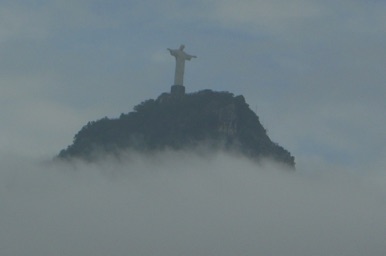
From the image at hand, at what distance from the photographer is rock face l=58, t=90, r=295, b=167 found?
163m

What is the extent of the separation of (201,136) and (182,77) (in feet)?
54.0

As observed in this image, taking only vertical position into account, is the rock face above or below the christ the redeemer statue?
below

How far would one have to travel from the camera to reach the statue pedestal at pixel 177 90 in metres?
161

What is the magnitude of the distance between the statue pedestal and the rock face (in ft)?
1.83

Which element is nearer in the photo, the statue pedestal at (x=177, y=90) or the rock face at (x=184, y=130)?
the statue pedestal at (x=177, y=90)

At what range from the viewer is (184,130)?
168m

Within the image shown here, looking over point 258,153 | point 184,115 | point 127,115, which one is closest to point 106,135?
point 127,115

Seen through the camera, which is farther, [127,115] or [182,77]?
[127,115]

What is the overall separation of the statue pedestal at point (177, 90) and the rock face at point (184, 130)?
56cm

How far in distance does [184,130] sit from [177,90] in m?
9.80

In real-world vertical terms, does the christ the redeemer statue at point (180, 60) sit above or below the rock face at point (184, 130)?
above

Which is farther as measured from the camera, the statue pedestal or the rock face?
the rock face

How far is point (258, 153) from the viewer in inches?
6658

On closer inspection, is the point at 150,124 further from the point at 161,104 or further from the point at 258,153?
the point at 258,153
